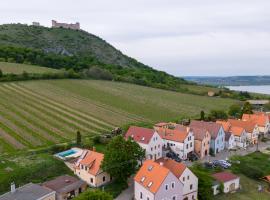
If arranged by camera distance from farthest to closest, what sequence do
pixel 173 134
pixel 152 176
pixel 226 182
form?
1. pixel 173 134
2. pixel 226 182
3. pixel 152 176

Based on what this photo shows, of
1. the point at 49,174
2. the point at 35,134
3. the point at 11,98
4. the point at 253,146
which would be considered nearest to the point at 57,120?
the point at 35,134

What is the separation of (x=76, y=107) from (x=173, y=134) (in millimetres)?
31607

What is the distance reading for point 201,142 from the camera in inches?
2311

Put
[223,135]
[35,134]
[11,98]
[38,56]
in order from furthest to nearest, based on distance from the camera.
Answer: [38,56] < [11,98] < [223,135] < [35,134]

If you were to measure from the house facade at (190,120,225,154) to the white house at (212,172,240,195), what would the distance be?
13.2 m

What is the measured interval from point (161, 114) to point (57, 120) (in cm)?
3005

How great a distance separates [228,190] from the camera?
47406 millimetres

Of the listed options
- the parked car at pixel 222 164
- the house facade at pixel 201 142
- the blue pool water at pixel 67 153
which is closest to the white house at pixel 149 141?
the house facade at pixel 201 142

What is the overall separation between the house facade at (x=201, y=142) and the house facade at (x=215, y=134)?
1.42 m

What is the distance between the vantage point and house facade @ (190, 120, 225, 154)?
6197 cm

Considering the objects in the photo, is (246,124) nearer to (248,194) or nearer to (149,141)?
(248,194)

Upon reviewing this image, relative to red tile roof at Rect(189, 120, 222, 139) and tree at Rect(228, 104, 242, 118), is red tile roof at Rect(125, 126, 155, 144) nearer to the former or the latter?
red tile roof at Rect(189, 120, 222, 139)

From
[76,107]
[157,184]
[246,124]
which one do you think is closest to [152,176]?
[157,184]

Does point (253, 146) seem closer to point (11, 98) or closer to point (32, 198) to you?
point (32, 198)
